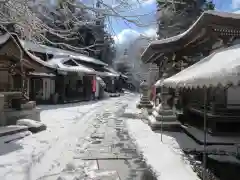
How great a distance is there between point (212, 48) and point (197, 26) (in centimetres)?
198

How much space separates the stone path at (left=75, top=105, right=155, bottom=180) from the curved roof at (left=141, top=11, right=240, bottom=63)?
153 inches

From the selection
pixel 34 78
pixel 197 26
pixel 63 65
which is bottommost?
pixel 34 78

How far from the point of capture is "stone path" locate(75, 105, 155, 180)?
20.5 feet

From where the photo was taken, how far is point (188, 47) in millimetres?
12391

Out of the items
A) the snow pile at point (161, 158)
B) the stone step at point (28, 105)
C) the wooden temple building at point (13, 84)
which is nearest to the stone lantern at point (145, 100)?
the wooden temple building at point (13, 84)

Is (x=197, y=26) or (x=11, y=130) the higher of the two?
(x=197, y=26)

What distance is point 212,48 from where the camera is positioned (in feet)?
37.3

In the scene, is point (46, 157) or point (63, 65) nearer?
point (46, 157)

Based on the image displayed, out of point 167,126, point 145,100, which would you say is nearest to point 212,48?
point 167,126

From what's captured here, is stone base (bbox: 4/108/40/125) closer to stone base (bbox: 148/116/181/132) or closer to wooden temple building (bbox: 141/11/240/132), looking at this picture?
stone base (bbox: 148/116/181/132)

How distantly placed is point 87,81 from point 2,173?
27.3 metres

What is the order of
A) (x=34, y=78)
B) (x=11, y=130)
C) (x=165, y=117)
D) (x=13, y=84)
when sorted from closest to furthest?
(x=11, y=130)
(x=165, y=117)
(x=13, y=84)
(x=34, y=78)

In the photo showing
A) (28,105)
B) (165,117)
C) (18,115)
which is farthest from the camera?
(28,105)

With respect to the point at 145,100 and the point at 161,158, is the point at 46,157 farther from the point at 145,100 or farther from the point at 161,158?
the point at 145,100
